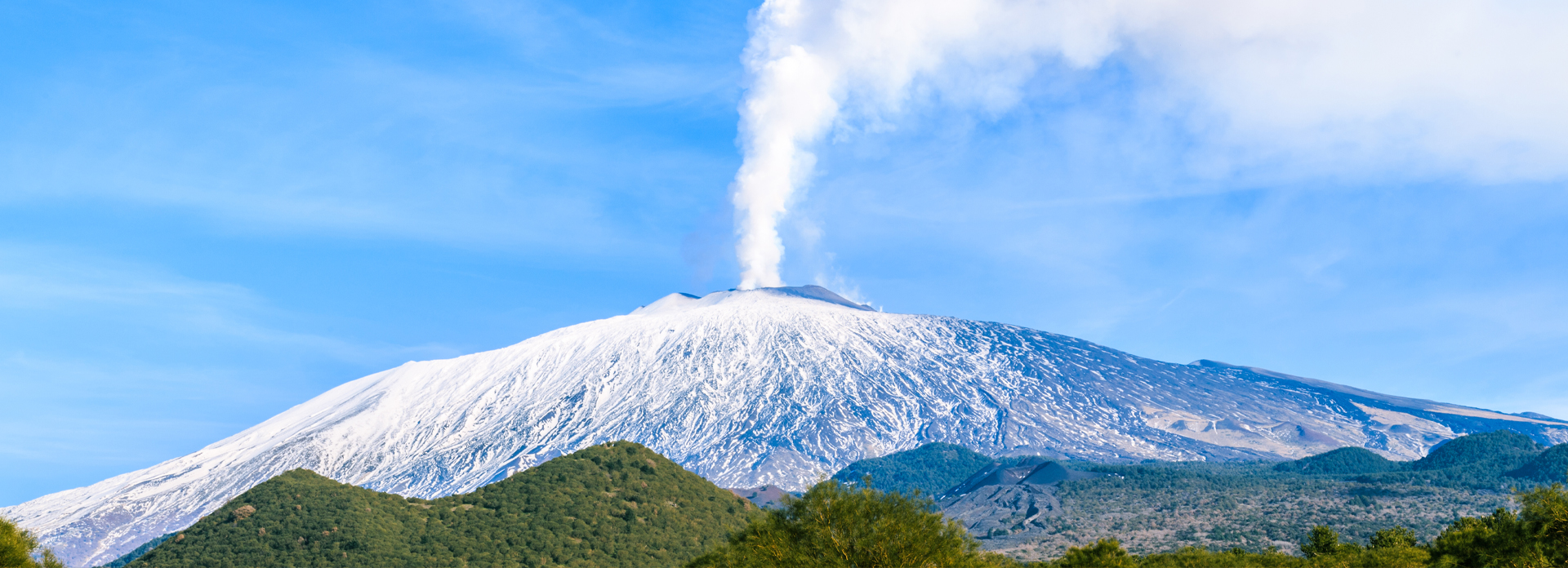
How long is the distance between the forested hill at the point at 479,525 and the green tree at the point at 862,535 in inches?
924

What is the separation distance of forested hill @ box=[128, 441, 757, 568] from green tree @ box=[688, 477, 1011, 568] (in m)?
23.5

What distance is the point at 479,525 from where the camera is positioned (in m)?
67.5

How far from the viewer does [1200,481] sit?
169m

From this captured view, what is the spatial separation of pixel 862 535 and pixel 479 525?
39.9 metres

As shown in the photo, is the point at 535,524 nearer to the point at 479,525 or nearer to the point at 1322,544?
the point at 479,525

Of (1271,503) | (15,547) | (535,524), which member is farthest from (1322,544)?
(15,547)

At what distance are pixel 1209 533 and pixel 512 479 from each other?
97.9 meters

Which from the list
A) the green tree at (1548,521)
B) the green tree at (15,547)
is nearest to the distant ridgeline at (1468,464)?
the green tree at (1548,521)

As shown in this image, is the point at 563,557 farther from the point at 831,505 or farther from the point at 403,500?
the point at 831,505

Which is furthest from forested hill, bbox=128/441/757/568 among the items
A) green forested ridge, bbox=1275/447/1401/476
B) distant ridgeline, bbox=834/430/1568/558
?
green forested ridge, bbox=1275/447/1401/476

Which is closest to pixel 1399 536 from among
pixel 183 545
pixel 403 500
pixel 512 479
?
pixel 512 479

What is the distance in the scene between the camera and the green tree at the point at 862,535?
34.9m

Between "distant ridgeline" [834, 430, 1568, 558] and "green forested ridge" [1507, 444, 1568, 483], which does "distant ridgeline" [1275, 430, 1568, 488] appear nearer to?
"green forested ridge" [1507, 444, 1568, 483]

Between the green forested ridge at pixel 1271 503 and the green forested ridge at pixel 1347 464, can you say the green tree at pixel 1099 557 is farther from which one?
the green forested ridge at pixel 1347 464
